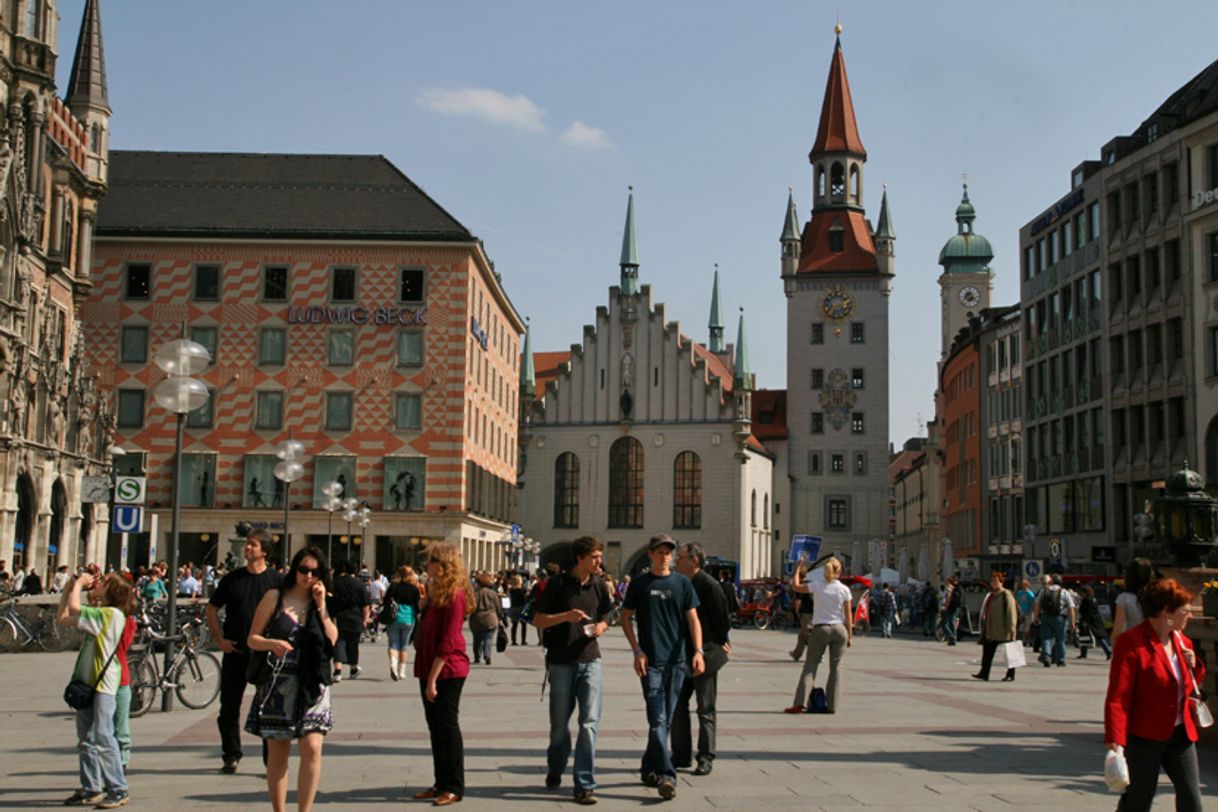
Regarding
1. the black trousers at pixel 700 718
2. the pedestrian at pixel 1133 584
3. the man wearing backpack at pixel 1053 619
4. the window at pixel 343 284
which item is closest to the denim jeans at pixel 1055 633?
the man wearing backpack at pixel 1053 619

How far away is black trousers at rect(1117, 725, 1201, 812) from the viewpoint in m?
7.39

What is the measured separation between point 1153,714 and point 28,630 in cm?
2165

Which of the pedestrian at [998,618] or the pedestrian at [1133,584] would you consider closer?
the pedestrian at [1133,584]

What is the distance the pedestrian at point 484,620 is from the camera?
23.3 m

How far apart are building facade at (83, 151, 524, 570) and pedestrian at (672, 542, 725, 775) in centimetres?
4171

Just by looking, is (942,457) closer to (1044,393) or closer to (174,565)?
(1044,393)

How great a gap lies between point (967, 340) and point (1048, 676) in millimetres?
50109

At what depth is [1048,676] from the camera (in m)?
23.2

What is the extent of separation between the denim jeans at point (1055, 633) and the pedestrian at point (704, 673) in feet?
52.2

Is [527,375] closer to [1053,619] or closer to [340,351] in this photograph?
[340,351]

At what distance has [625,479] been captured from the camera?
3553 inches

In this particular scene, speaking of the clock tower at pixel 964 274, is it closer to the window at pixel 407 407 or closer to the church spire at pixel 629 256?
the church spire at pixel 629 256

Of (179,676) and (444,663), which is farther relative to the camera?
(179,676)

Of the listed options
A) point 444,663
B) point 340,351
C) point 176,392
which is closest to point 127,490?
point 176,392
